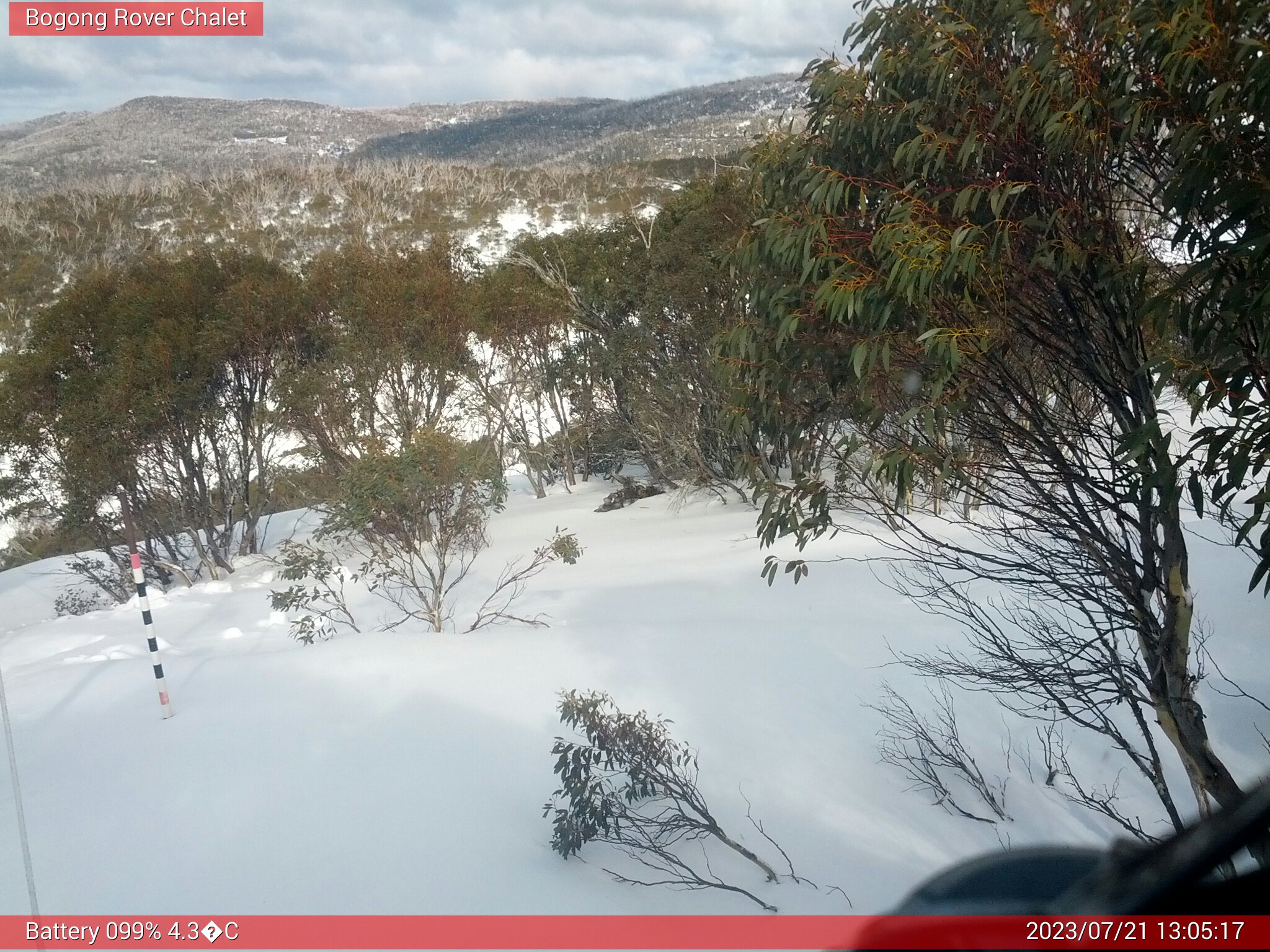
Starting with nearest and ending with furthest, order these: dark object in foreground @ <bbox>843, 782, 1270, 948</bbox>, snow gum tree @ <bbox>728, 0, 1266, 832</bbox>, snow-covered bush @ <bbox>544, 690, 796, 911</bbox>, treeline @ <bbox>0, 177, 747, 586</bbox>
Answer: dark object in foreground @ <bbox>843, 782, 1270, 948</bbox>, snow gum tree @ <bbox>728, 0, 1266, 832</bbox>, snow-covered bush @ <bbox>544, 690, 796, 911</bbox>, treeline @ <bbox>0, 177, 747, 586</bbox>

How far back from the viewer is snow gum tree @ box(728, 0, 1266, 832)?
9.08 feet

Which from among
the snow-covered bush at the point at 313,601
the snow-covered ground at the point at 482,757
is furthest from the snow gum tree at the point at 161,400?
the snow-covered ground at the point at 482,757

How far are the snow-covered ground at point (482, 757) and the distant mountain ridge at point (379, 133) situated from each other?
17.6 meters

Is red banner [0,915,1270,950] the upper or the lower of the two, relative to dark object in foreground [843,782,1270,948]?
lower

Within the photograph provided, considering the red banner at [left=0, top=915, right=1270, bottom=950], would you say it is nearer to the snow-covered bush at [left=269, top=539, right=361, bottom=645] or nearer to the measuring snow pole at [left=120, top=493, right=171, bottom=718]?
the measuring snow pole at [left=120, top=493, right=171, bottom=718]

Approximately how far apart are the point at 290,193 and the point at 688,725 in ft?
122

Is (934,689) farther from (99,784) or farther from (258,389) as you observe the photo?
(258,389)

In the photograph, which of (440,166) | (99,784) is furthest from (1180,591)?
(440,166)

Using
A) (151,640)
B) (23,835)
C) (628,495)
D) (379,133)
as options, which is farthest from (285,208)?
(23,835)

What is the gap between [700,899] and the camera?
3418 mm

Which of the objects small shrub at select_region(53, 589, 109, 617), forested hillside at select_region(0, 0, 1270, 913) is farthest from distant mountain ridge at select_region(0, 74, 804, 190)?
forested hillside at select_region(0, 0, 1270, 913)

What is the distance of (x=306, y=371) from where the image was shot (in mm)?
13016

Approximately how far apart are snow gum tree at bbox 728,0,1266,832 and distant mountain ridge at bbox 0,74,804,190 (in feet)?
64.8

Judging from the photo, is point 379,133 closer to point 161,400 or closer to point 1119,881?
point 161,400
